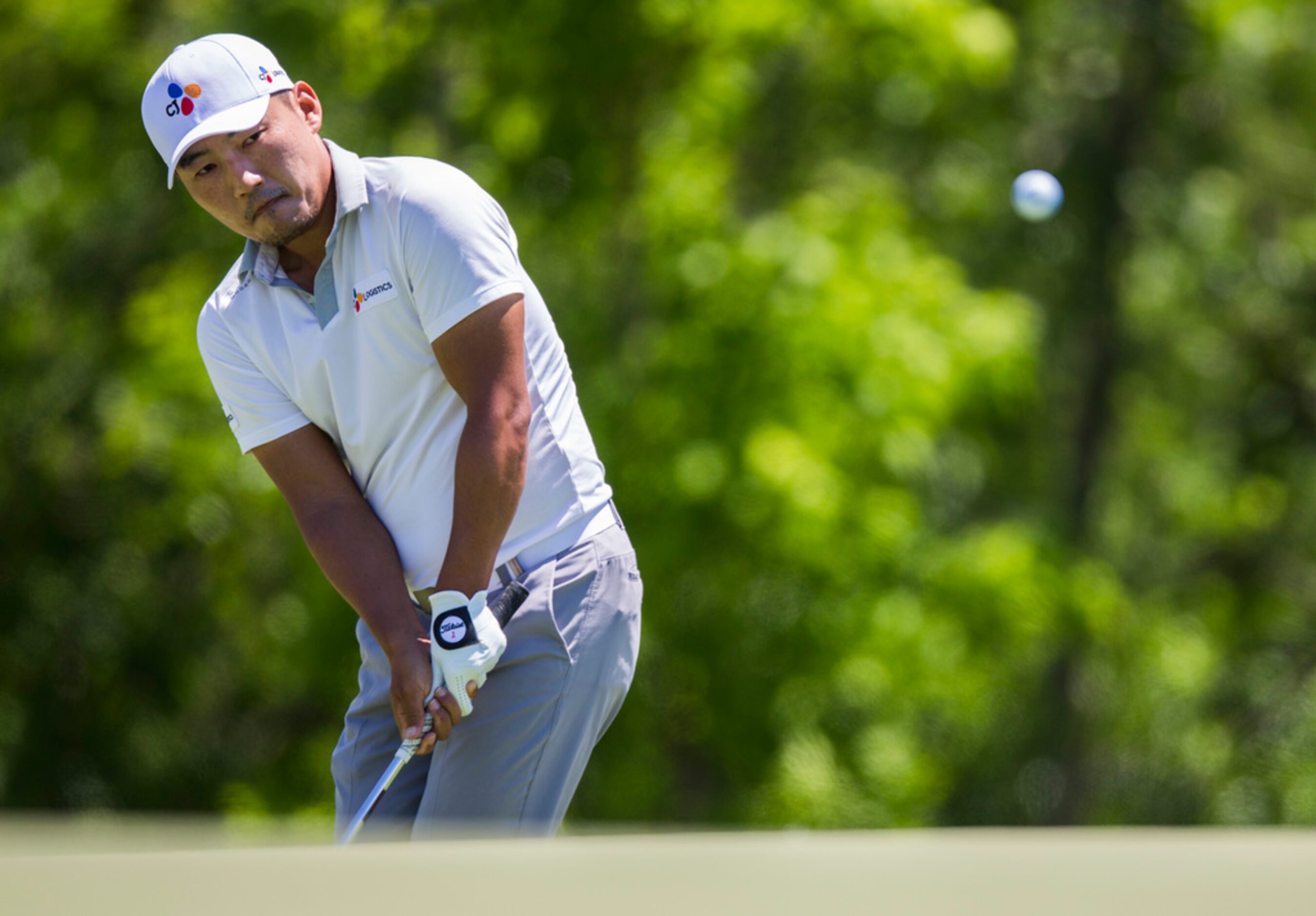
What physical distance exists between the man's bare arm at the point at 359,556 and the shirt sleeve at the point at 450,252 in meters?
0.43

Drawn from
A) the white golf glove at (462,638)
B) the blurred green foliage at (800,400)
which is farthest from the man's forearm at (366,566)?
the blurred green foliage at (800,400)

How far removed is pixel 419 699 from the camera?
3.18 metres

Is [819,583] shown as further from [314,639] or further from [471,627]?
[471,627]

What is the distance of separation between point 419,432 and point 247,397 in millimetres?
403

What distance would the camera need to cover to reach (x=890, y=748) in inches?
368

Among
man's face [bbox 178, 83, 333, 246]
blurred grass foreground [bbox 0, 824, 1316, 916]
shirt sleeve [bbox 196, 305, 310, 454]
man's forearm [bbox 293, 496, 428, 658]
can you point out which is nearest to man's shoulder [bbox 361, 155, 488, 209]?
man's face [bbox 178, 83, 333, 246]

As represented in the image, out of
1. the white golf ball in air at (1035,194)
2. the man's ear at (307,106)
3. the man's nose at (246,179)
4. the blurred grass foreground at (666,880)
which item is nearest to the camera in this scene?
the blurred grass foreground at (666,880)

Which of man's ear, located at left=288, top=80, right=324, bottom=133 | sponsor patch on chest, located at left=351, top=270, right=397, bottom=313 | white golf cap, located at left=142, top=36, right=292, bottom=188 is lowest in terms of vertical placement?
sponsor patch on chest, located at left=351, top=270, right=397, bottom=313

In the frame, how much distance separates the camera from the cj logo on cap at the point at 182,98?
3.15 metres

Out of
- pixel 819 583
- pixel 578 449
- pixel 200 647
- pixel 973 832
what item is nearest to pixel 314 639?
pixel 200 647

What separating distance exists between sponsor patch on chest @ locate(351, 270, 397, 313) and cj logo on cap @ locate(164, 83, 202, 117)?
47 centimetres

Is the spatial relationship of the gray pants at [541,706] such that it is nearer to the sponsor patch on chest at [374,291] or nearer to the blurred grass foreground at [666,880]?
the sponsor patch on chest at [374,291]

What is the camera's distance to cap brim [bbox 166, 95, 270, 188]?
3.13m

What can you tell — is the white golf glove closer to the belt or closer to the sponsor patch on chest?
the belt
